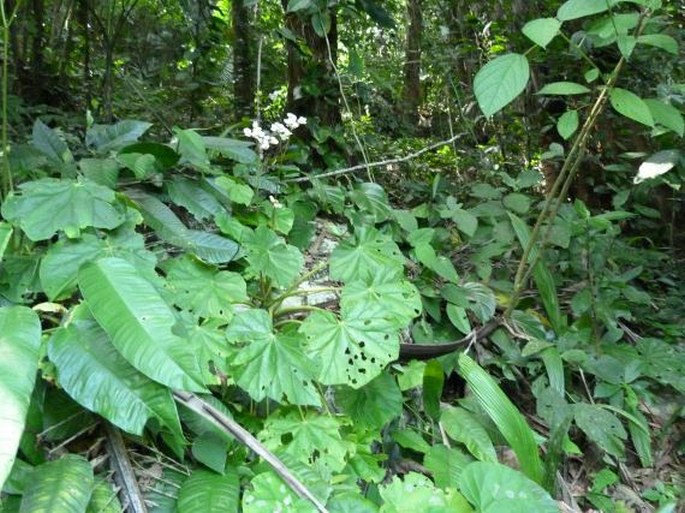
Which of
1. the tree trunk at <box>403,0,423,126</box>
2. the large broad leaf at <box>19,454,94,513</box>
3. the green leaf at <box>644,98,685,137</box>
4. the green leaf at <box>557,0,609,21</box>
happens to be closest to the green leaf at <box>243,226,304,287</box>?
→ the large broad leaf at <box>19,454,94,513</box>

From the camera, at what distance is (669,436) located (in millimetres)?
2264

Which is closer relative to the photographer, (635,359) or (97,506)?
(97,506)

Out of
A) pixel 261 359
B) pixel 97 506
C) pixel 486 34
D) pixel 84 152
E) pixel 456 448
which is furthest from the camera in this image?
pixel 486 34

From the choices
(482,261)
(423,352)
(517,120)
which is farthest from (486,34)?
(423,352)

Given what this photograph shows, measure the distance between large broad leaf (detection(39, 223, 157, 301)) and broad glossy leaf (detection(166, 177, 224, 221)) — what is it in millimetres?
487

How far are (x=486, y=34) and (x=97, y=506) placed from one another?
410 cm

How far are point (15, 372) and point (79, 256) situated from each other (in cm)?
46

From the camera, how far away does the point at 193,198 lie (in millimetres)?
2170

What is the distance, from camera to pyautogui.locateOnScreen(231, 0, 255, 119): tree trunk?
4418 millimetres

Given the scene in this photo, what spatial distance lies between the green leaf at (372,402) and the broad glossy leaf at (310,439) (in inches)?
4.5

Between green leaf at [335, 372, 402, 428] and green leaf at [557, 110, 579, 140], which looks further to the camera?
green leaf at [557, 110, 579, 140]

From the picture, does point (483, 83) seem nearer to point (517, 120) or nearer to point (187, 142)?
point (187, 142)

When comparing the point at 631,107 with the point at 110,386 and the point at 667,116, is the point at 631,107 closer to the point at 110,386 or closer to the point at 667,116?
the point at 667,116

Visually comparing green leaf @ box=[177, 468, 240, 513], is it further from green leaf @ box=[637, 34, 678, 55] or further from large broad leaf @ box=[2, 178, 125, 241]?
green leaf @ box=[637, 34, 678, 55]
